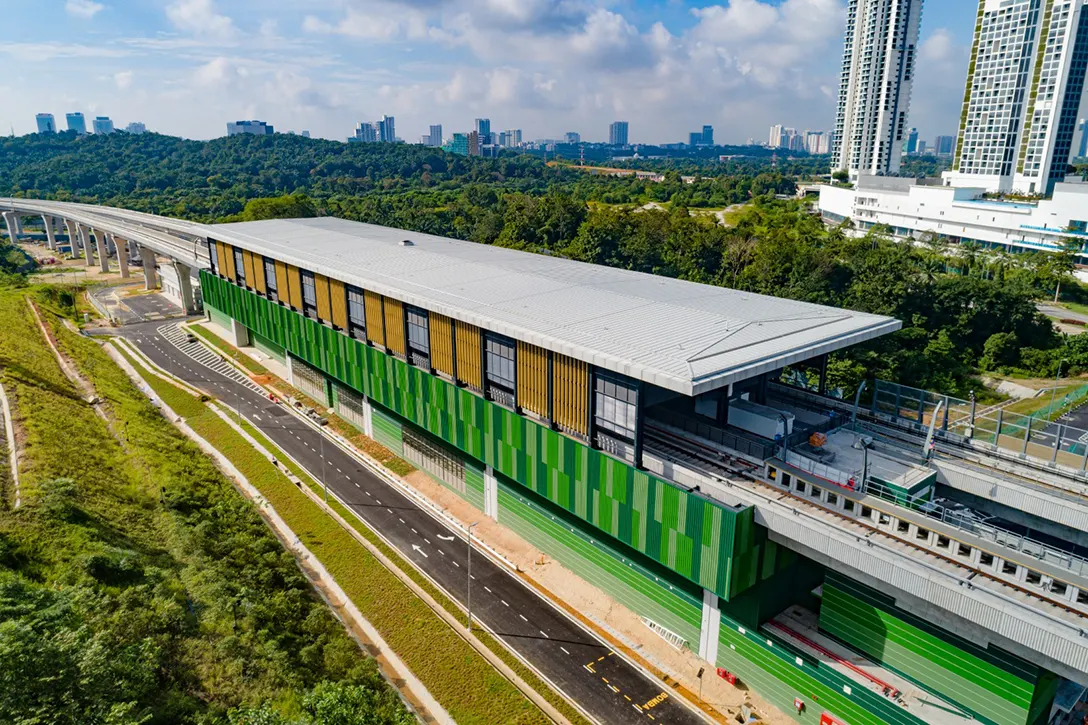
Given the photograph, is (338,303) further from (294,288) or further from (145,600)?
(145,600)

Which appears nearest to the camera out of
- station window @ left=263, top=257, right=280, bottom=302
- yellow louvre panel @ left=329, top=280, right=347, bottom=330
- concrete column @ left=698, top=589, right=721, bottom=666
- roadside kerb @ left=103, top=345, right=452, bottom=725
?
roadside kerb @ left=103, top=345, right=452, bottom=725

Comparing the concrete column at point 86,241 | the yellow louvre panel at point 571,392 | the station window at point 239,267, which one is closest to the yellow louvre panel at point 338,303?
the station window at point 239,267

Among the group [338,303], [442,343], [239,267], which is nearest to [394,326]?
[442,343]

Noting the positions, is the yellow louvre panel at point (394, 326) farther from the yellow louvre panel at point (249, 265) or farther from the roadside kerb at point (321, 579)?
the yellow louvre panel at point (249, 265)

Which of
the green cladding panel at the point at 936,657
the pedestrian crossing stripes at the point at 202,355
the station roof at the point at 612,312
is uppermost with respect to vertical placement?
the station roof at the point at 612,312

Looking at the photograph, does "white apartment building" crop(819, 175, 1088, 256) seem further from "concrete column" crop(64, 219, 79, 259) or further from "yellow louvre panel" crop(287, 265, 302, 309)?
"concrete column" crop(64, 219, 79, 259)

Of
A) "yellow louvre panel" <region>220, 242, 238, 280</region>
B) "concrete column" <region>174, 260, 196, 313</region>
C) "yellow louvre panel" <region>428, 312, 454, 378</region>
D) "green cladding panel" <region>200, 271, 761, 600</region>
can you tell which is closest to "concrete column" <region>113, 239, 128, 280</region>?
"concrete column" <region>174, 260, 196, 313</region>
